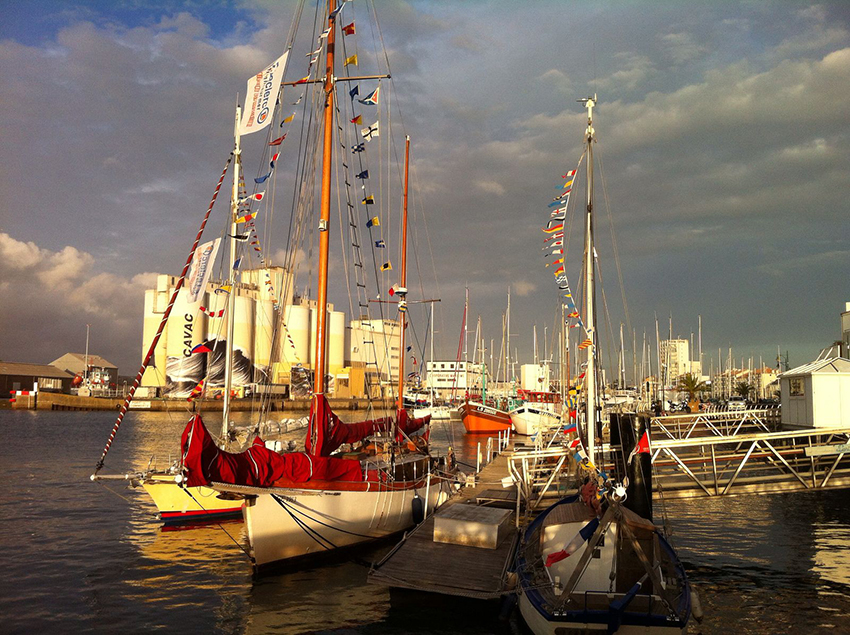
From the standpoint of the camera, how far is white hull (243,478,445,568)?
19094mm

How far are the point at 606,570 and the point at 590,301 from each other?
9.24 m

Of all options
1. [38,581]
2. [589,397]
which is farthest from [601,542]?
[38,581]

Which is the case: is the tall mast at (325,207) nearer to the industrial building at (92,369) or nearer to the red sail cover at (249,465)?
the red sail cover at (249,465)

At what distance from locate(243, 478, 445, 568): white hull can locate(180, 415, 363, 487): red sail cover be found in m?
0.56

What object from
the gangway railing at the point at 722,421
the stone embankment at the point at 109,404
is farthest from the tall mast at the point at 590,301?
the stone embankment at the point at 109,404

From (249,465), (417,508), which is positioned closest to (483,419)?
(417,508)

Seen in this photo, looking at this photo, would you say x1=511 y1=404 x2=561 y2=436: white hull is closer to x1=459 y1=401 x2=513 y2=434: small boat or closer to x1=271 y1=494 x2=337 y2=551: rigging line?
x1=459 y1=401 x2=513 y2=434: small boat

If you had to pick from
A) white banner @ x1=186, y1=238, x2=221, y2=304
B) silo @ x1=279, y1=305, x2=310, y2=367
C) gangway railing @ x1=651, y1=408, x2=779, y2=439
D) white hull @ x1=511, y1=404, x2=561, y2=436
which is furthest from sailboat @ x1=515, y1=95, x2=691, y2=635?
silo @ x1=279, y1=305, x2=310, y2=367

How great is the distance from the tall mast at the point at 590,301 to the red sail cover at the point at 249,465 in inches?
308

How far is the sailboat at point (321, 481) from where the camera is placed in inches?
722

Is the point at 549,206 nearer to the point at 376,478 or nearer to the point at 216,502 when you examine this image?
the point at 376,478

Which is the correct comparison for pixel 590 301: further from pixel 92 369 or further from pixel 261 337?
pixel 92 369

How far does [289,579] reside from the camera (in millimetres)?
19203

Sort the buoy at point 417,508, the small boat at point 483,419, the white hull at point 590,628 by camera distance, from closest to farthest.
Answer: the white hull at point 590,628 → the buoy at point 417,508 → the small boat at point 483,419
